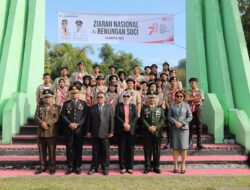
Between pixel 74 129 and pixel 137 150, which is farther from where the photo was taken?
pixel 137 150

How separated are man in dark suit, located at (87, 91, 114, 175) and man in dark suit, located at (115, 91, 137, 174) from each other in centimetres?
18

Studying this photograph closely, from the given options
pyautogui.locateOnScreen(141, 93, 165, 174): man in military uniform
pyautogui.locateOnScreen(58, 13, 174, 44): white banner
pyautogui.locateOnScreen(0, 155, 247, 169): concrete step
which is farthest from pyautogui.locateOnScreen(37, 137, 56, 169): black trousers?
pyautogui.locateOnScreen(58, 13, 174, 44): white banner

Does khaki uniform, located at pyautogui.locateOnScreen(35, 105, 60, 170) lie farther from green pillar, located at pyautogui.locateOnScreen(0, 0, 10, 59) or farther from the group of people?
green pillar, located at pyautogui.locateOnScreen(0, 0, 10, 59)

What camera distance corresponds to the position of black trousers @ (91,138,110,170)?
6.95 metres

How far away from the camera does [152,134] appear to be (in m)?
7.04

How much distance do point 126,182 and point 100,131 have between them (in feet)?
3.80

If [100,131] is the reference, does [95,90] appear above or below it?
above

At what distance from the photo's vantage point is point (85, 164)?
7301mm

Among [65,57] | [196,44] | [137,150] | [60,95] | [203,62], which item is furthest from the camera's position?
[65,57]

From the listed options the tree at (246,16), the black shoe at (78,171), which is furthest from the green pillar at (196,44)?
the tree at (246,16)

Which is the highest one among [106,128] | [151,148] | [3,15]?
[3,15]

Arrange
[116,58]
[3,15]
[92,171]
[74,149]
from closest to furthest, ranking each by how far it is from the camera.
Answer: [92,171]
[74,149]
[3,15]
[116,58]

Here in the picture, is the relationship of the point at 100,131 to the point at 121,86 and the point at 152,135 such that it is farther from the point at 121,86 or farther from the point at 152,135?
the point at 121,86

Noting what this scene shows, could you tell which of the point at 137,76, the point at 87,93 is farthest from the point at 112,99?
the point at 137,76
